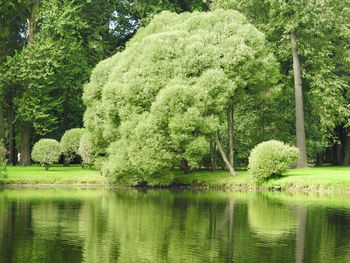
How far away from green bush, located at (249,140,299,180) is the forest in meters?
3.39

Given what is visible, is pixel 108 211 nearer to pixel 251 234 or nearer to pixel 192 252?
pixel 251 234

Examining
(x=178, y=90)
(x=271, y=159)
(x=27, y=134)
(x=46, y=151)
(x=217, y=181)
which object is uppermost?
(x=178, y=90)

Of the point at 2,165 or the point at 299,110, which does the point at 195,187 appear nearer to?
the point at 299,110

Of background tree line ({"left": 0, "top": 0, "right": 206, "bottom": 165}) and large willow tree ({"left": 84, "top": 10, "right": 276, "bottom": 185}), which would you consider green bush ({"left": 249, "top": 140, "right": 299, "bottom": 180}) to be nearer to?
large willow tree ({"left": 84, "top": 10, "right": 276, "bottom": 185})

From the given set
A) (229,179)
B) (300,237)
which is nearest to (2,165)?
(229,179)

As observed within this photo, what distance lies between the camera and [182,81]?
39156 mm

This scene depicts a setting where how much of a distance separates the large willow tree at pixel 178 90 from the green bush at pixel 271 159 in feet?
10.6

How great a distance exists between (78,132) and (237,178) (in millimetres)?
15705

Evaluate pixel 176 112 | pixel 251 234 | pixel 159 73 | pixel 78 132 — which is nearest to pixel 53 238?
pixel 251 234

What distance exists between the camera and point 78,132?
50.3m

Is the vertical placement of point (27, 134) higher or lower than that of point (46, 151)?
higher

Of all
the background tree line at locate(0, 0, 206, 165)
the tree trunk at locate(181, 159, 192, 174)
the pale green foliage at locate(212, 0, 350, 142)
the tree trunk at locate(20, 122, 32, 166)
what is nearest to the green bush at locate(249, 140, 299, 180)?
the tree trunk at locate(181, 159, 192, 174)

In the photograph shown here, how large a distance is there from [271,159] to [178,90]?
23.8 feet

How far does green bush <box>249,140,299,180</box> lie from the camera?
38.0 metres
